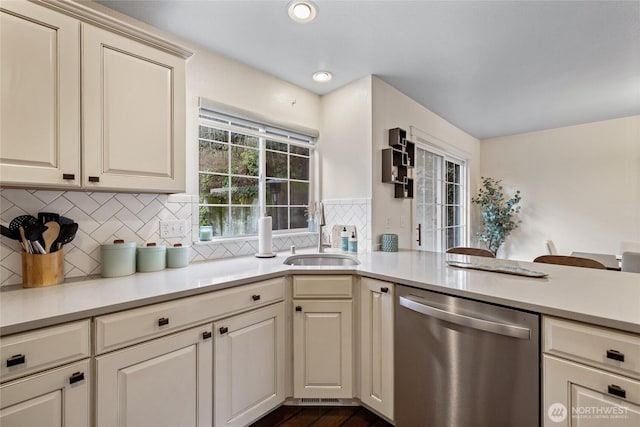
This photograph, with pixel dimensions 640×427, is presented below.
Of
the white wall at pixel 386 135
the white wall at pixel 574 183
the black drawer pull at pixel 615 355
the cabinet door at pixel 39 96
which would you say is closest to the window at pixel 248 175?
the white wall at pixel 386 135

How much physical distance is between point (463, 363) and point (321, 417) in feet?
3.10

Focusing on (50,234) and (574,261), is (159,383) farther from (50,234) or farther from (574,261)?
(574,261)

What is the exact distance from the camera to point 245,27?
5.85 feet

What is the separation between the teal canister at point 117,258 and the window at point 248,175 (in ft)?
1.79

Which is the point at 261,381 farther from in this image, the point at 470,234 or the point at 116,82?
the point at 470,234

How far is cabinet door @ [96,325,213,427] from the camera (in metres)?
1.07

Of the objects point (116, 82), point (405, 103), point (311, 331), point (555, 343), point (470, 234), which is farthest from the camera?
point (470, 234)

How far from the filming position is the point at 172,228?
A: 184cm

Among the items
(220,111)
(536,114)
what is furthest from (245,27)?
(536,114)

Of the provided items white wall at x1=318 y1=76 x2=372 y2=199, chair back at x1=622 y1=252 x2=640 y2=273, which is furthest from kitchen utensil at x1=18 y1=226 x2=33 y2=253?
chair back at x1=622 y1=252 x2=640 y2=273

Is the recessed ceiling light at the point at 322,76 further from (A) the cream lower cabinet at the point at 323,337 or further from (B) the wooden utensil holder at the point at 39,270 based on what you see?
(B) the wooden utensil holder at the point at 39,270

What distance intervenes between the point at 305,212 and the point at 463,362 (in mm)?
1837

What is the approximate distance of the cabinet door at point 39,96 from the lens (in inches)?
44.3

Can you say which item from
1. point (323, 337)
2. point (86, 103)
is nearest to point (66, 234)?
point (86, 103)
